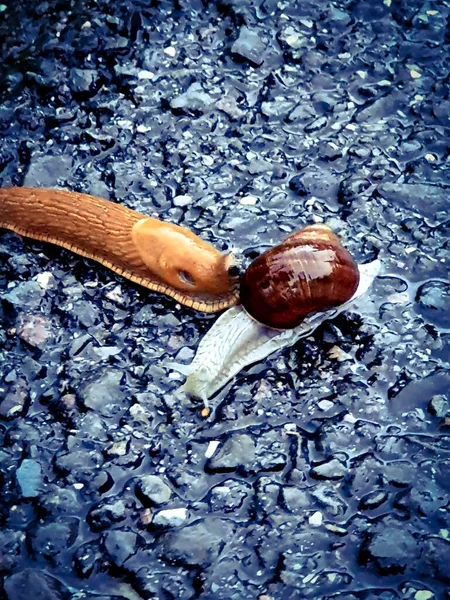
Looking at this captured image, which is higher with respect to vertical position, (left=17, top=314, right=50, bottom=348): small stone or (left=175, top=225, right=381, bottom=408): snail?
(left=175, top=225, right=381, bottom=408): snail

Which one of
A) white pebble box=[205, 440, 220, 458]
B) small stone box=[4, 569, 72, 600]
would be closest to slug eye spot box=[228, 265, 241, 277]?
white pebble box=[205, 440, 220, 458]

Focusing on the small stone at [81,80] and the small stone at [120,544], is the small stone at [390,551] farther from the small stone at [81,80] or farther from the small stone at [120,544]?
the small stone at [81,80]

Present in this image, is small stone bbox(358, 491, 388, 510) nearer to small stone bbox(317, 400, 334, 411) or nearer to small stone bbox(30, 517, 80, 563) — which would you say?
small stone bbox(317, 400, 334, 411)

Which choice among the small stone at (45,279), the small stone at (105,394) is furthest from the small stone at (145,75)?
the small stone at (105,394)

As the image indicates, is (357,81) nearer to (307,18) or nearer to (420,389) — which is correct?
(307,18)

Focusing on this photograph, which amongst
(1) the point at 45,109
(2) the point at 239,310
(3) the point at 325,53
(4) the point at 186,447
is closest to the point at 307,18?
(3) the point at 325,53

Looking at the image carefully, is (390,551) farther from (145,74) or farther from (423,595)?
(145,74)

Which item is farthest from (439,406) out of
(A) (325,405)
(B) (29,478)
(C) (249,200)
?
(B) (29,478)
